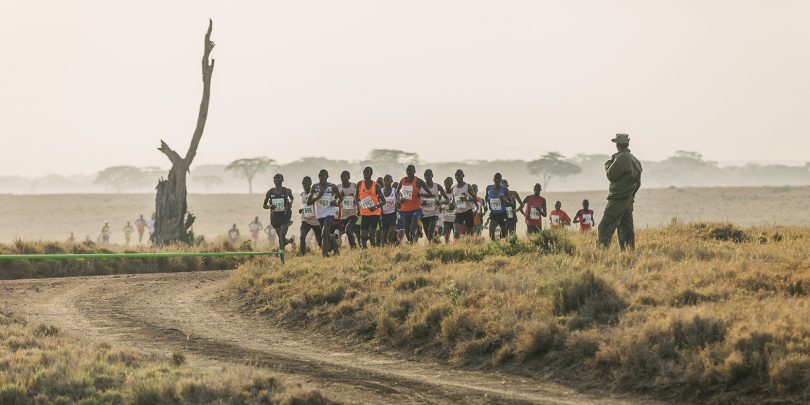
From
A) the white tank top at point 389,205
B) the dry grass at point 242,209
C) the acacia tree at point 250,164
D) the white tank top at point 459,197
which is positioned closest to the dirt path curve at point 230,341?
the white tank top at point 389,205

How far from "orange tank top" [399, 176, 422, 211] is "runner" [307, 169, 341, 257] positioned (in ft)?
6.09

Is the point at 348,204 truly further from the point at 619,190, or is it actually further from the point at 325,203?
the point at 619,190

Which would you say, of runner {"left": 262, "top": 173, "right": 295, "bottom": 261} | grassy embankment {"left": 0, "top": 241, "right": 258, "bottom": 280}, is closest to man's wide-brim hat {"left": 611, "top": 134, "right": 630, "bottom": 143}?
runner {"left": 262, "top": 173, "right": 295, "bottom": 261}

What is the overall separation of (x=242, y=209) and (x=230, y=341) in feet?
281

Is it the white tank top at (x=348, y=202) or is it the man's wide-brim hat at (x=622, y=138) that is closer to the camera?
the man's wide-brim hat at (x=622, y=138)

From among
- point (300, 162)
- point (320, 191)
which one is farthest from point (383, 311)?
point (300, 162)

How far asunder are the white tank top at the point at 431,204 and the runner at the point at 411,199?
121 millimetres

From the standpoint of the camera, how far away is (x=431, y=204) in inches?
859

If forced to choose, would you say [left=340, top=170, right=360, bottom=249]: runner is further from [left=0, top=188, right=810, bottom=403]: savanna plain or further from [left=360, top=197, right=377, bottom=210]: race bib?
[left=0, top=188, right=810, bottom=403]: savanna plain

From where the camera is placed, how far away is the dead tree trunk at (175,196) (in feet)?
104

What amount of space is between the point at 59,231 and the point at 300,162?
345 feet

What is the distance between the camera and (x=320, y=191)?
20016mm

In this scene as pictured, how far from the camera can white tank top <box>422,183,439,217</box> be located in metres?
21.8

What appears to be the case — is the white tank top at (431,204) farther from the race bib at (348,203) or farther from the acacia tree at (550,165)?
the acacia tree at (550,165)
